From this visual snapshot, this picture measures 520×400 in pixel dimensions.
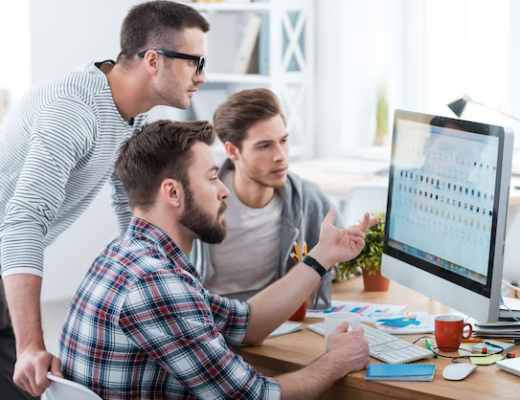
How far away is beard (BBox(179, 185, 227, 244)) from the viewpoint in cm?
169

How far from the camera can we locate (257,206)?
7.59 feet

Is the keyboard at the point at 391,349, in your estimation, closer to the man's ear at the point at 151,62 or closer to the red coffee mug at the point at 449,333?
the red coffee mug at the point at 449,333

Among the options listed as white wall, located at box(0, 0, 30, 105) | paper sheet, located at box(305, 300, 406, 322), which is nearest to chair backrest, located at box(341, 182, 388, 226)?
paper sheet, located at box(305, 300, 406, 322)

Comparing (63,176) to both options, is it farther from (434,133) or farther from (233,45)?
(233,45)

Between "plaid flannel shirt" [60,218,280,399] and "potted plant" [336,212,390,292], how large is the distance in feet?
2.31

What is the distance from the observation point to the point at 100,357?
152 cm

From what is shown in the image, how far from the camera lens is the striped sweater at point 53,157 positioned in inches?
70.2

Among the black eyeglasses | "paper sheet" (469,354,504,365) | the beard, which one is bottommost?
"paper sheet" (469,354,504,365)

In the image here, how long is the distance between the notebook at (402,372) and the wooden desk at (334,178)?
6.16 feet

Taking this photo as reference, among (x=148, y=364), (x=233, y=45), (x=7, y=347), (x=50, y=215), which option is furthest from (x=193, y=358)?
(x=233, y=45)

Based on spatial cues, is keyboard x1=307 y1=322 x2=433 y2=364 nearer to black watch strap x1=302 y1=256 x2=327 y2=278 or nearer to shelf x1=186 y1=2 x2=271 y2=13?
black watch strap x1=302 y1=256 x2=327 y2=278

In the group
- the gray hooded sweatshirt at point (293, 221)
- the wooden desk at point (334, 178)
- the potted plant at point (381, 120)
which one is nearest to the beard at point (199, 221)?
the gray hooded sweatshirt at point (293, 221)

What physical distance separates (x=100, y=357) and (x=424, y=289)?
0.80 metres

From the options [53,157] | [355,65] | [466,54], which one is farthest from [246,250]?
[355,65]
